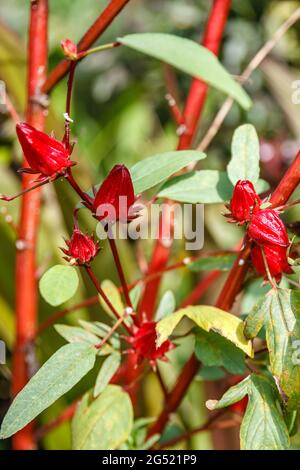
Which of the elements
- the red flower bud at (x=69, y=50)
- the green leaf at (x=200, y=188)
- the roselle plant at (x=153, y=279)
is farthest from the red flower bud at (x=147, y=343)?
the red flower bud at (x=69, y=50)

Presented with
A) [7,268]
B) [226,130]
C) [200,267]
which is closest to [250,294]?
[200,267]

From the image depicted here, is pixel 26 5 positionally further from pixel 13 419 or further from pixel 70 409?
pixel 13 419

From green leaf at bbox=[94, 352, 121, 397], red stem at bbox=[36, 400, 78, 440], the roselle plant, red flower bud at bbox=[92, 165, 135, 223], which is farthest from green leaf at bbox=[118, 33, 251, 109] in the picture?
red stem at bbox=[36, 400, 78, 440]

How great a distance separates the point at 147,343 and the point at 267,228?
0.14 metres

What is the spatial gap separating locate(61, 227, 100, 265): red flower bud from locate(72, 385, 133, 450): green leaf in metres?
0.14

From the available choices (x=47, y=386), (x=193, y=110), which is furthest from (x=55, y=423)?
(x=193, y=110)

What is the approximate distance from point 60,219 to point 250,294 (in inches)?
15.7

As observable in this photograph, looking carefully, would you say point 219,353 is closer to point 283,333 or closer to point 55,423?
point 283,333

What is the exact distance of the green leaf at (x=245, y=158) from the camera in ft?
1.64

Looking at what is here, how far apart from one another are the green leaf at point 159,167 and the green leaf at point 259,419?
0.48 feet

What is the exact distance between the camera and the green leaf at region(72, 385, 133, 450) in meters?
0.52

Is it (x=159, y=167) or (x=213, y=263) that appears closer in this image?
(x=159, y=167)

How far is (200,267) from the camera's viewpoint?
0.58 meters

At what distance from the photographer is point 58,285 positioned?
1.48 ft
